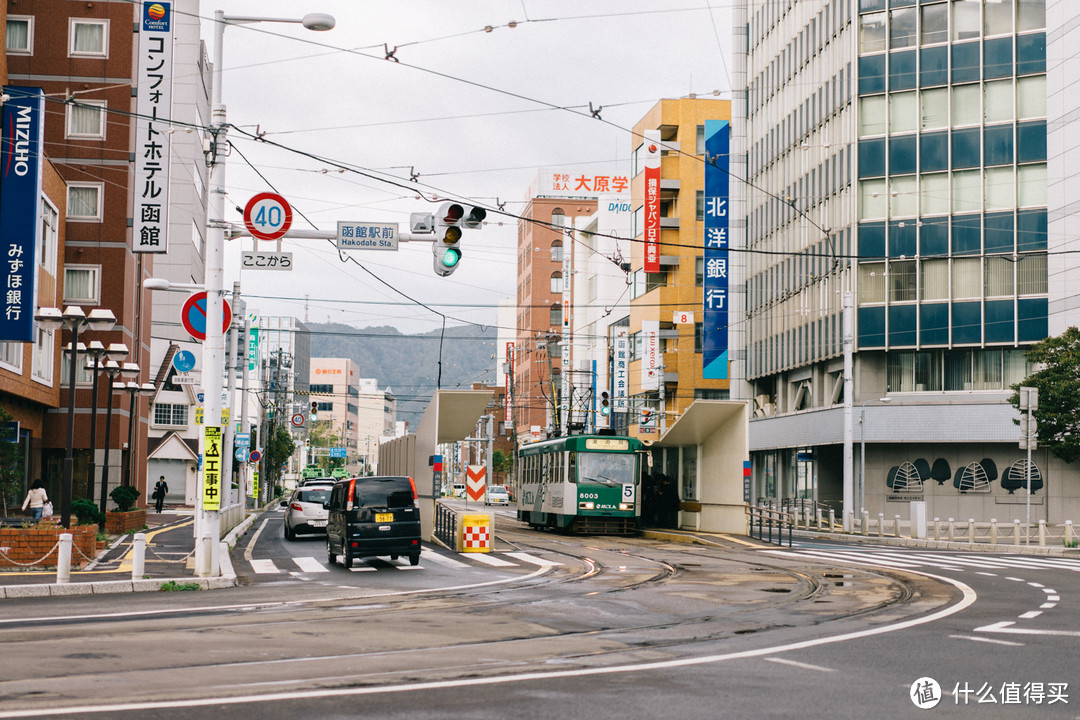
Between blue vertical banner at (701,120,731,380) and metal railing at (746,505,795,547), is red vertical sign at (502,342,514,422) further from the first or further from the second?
metal railing at (746,505,795,547)

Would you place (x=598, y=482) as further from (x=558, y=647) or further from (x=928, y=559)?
(x=558, y=647)

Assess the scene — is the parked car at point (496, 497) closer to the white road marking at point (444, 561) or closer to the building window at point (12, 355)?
the building window at point (12, 355)

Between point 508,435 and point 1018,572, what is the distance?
138 m

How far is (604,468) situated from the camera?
36.2m

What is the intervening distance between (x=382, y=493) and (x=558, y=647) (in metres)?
12.8

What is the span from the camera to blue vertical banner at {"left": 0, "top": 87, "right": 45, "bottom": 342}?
113ft

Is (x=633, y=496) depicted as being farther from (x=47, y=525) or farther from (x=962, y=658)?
(x=962, y=658)

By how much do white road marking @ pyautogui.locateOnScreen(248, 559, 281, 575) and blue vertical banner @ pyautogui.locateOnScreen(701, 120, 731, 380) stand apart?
145ft

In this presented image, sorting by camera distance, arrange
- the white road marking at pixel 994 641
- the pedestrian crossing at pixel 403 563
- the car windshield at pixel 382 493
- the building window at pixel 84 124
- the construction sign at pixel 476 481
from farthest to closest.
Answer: the building window at pixel 84 124 → the construction sign at pixel 476 481 → the car windshield at pixel 382 493 → the pedestrian crossing at pixel 403 563 → the white road marking at pixel 994 641

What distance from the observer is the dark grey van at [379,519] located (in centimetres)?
2372

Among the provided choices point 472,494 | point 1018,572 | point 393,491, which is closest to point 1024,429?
point 1018,572

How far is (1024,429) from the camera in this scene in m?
32.3

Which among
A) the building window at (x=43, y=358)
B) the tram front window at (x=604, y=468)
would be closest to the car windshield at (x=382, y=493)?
the tram front window at (x=604, y=468)

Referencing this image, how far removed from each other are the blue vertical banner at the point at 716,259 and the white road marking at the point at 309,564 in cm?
4295
